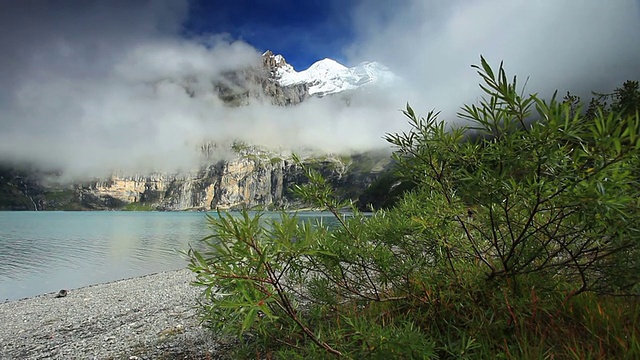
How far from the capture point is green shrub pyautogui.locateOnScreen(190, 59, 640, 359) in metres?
1.87

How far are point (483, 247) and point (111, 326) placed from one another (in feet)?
47.4

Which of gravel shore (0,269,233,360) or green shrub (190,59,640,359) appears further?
gravel shore (0,269,233,360)

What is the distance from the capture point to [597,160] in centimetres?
177

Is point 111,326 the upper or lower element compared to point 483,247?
lower

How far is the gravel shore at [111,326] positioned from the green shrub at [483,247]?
2822 millimetres

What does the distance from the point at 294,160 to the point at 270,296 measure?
6.91 feet

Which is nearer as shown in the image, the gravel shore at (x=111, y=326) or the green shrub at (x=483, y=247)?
the green shrub at (x=483, y=247)

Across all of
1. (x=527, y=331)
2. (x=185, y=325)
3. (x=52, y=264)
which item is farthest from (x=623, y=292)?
(x=52, y=264)

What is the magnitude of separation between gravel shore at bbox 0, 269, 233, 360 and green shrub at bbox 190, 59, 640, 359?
2822 millimetres

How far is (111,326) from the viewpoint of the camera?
13.1m

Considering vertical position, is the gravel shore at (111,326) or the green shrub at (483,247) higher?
the green shrub at (483,247)

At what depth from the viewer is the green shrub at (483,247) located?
1.87m

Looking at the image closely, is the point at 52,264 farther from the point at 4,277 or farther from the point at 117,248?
the point at 117,248

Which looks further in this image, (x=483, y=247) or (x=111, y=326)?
(x=111, y=326)
